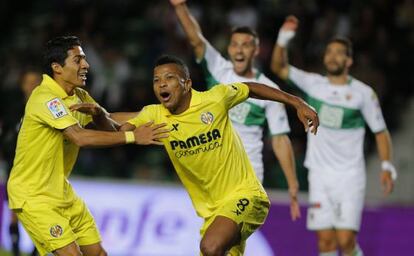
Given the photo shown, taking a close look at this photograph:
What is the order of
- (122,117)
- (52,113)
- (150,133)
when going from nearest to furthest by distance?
(150,133) < (52,113) < (122,117)

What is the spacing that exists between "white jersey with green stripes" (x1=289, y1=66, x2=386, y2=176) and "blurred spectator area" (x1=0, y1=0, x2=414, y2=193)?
8.30 feet

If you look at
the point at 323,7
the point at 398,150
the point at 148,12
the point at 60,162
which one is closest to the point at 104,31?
the point at 148,12

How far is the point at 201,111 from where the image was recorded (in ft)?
28.8

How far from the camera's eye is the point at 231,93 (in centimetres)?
885

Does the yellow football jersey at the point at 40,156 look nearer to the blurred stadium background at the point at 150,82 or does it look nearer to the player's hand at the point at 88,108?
the player's hand at the point at 88,108

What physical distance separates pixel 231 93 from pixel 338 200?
9.37 feet

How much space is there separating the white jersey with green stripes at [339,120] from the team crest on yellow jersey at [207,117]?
272 cm

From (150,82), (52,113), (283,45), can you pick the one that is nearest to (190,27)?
(283,45)

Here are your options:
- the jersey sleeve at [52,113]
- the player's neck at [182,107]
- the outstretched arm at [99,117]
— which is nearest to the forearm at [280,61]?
the player's neck at [182,107]

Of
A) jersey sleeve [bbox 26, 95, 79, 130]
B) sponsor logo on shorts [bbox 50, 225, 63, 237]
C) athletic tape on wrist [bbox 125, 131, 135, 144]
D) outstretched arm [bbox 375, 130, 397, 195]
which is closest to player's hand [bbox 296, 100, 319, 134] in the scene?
athletic tape on wrist [bbox 125, 131, 135, 144]

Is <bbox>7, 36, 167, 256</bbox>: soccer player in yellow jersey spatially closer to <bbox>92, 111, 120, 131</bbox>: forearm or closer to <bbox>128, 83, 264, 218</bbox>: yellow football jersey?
<bbox>92, 111, 120, 131</bbox>: forearm

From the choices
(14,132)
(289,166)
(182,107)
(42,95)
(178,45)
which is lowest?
(289,166)

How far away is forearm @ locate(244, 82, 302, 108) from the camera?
8.75m

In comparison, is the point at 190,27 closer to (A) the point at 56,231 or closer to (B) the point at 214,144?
(B) the point at 214,144
